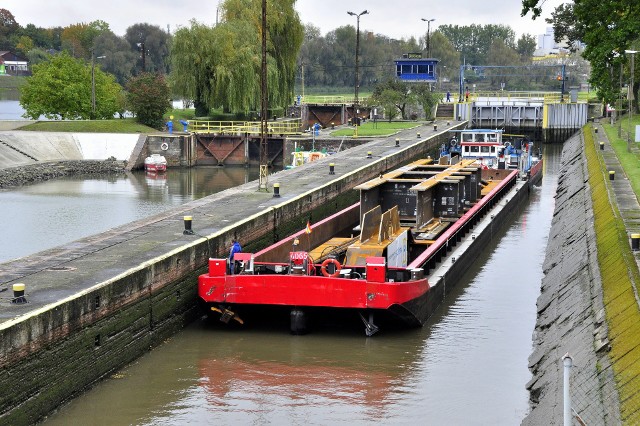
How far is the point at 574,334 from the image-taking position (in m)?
18.9

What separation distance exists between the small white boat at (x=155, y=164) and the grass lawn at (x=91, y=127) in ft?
19.3

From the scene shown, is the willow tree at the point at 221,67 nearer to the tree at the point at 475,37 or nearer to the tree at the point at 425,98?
the tree at the point at 425,98

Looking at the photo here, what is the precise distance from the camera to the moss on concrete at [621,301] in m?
14.0

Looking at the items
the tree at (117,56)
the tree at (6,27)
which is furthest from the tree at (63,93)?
the tree at (6,27)

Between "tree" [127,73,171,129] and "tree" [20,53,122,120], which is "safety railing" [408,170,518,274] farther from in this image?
"tree" [20,53,122,120]

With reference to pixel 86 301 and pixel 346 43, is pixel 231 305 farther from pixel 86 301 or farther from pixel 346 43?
pixel 346 43

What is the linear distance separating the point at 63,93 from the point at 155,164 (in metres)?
15.6

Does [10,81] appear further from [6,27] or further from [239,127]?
[239,127]

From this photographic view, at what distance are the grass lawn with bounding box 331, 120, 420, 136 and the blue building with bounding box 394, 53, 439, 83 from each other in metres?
8.96

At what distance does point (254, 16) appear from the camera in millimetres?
77000

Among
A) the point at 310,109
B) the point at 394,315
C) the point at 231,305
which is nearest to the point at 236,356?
the point at 231,305

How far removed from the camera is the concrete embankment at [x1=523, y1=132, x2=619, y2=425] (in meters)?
14.9

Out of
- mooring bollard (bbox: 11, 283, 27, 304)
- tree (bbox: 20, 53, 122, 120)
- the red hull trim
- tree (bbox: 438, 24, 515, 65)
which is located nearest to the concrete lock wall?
mooring bollard (bbox: 11, 283, 27, 304)

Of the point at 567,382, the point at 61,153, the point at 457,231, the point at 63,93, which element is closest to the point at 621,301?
the point at 567,382
